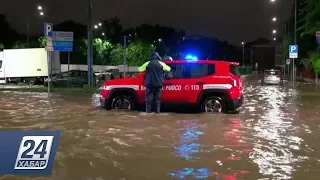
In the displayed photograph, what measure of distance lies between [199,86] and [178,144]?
14.5 feet

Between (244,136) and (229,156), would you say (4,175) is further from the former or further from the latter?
(244,136)

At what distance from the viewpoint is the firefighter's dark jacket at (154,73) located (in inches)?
484

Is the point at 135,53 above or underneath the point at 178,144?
above

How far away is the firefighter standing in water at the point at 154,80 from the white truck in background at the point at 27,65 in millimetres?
23992

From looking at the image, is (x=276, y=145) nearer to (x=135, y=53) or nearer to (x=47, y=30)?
(x=47, y=30)

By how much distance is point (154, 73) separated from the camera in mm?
12320

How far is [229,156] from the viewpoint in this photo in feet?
24.5

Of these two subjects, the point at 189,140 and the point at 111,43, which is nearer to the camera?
the point at 189,140

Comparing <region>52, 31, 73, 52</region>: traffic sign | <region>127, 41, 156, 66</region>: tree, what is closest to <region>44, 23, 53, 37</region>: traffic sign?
<region>52, 31, 73, 52</region>: traffic sign

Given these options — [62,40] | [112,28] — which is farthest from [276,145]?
[112,28]

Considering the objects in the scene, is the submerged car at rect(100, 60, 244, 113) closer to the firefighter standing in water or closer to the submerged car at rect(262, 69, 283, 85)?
the firefighter standing in water

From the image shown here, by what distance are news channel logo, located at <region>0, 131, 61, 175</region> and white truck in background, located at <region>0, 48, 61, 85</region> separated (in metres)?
29.9

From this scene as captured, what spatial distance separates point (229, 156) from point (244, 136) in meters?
2.04

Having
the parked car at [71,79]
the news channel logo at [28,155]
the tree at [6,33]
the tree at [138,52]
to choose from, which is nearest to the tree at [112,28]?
the tree at [6,33]
